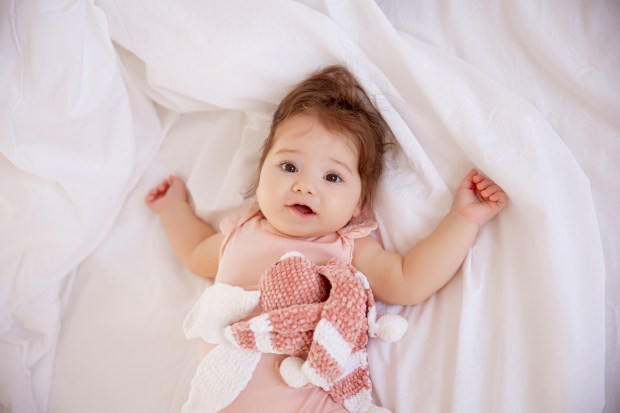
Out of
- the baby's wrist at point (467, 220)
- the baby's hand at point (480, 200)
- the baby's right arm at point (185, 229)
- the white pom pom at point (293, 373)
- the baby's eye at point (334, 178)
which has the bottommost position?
the baby's right arm at point (185, 229)

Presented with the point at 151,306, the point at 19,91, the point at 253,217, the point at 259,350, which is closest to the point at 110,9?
the point at 19,91

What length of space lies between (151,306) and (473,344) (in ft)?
2.43

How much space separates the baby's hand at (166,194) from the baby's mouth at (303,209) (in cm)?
41

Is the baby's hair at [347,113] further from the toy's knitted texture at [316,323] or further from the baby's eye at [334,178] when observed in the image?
the toy's knitted texture at [316,323]

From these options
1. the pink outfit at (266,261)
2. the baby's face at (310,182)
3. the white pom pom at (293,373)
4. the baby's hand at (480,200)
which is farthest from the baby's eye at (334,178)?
the white pom pom at (293,373)

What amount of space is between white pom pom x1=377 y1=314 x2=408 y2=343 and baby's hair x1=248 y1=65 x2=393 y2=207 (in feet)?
0.91

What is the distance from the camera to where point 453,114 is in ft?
3.40

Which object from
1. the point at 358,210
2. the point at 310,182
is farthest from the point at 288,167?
the point at 358,210

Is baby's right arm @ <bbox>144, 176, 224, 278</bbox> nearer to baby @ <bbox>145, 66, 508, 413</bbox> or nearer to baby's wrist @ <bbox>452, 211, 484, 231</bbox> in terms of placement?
baby @ <bbox>145, 66, 508, 413</bbox>

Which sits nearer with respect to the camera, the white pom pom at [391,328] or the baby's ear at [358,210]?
the white pom pom at [391,328]

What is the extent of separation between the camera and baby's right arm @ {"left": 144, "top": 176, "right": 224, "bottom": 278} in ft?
4.00

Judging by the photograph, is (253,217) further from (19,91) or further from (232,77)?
(19,91)

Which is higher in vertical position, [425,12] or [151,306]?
[425,12]

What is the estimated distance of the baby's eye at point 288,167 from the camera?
106cm
